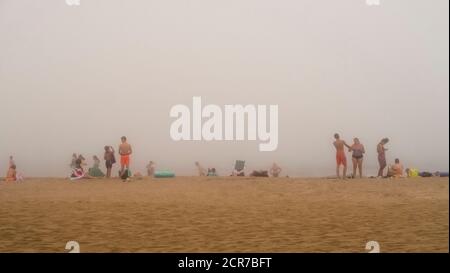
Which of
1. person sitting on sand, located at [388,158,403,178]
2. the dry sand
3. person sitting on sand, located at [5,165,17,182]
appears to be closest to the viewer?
the dry sand

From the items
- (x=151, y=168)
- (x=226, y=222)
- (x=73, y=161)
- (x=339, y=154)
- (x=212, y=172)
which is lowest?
(x=226, y=222)

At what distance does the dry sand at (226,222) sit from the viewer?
13.4 ft

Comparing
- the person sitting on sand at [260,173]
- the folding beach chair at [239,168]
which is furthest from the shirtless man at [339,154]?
the folding beach chair at [239,168]

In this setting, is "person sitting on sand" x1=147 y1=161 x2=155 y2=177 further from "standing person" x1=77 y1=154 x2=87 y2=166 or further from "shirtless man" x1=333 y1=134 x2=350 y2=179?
"shirtless man" x1=333 y1=134 x2=350 y2=179

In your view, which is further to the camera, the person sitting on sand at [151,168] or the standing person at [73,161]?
the person sitting on sand at [151,168]

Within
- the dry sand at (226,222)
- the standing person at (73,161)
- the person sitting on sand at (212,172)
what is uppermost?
the standing person at (73,161)

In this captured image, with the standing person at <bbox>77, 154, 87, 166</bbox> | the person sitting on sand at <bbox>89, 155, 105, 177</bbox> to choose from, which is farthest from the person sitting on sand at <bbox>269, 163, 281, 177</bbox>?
the standing person at <bbox>77, 154, 87, 166</bbox>

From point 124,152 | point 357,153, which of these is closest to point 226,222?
point 124,152

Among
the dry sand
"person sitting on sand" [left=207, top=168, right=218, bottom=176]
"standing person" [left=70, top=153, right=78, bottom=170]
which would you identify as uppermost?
"standing person" [left=70, top=153, right=78, bottom=170]

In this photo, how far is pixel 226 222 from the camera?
205 inches

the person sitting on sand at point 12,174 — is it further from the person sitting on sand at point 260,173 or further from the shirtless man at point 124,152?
the person sitting on sand at point 260,173

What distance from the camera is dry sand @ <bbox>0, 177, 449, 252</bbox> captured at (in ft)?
13.4

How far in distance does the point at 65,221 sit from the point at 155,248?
184 centimetres

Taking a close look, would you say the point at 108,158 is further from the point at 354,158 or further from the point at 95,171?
the point at 354,158
